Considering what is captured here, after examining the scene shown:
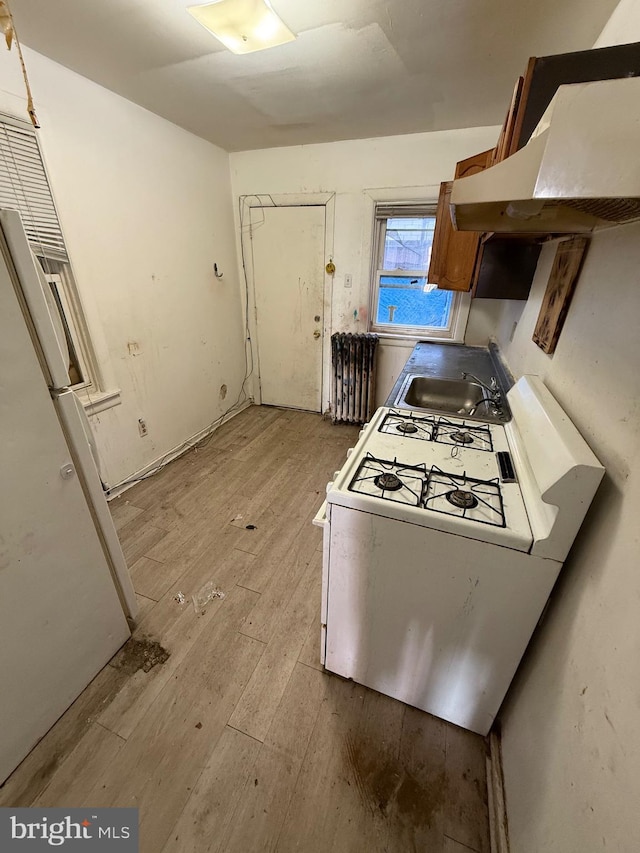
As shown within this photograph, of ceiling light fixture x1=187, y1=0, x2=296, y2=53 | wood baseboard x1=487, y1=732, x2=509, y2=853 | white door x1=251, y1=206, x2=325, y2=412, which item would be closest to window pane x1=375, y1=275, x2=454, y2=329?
white door x1=251, y1=206, x2=325, y2=412

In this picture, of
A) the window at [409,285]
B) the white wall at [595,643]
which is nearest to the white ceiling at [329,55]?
the white wall at [595,643]

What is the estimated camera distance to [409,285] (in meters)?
3.01

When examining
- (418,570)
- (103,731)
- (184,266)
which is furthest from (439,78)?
(103,731)

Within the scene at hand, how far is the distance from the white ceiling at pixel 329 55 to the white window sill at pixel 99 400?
5.55 ft

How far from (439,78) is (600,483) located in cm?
221

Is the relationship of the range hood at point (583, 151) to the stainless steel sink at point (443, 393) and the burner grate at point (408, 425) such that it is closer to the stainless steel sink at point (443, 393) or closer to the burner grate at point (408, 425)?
the burner grate at point (408, 425)

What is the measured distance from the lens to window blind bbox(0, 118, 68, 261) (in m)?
1.55

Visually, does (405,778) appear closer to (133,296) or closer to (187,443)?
(187,443)

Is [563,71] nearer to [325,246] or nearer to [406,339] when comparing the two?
[406,339]

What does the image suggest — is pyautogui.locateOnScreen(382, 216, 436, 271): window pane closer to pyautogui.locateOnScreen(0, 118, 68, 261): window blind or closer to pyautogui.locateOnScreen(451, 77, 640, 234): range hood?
pyautogui.locateOnScreen(0, 118, 68, 261): window blind

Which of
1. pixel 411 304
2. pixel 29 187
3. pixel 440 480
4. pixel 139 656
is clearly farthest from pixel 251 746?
pixel 411 304

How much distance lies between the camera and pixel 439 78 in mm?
1745

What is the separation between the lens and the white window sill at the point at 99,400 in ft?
6.83

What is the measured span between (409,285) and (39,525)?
306 centimetres
